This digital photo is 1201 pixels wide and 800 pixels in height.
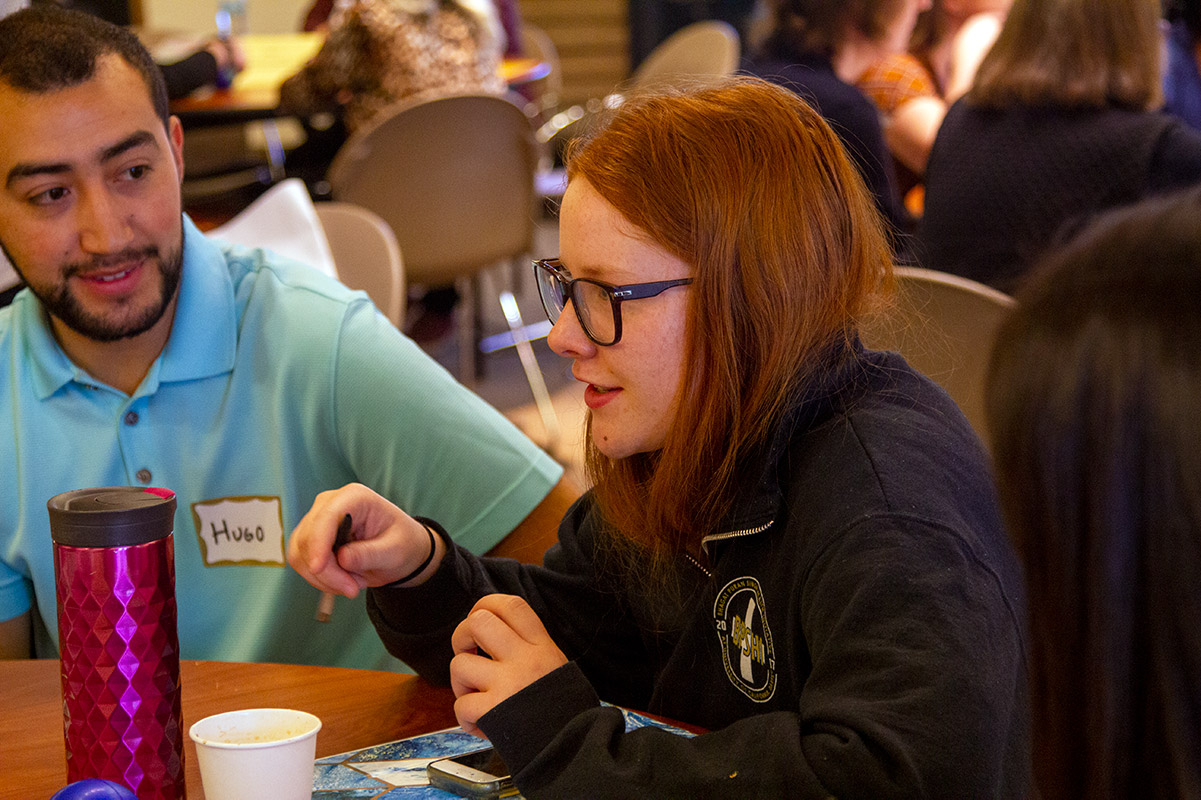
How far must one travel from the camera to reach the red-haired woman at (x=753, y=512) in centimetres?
81

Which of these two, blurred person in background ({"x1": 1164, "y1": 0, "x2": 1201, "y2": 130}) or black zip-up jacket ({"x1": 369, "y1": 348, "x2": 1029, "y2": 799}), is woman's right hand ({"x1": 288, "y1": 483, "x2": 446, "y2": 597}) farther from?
blurred person in background ({"x1": 1164, "y1": 0, "x2": 1201, "y2": 130})

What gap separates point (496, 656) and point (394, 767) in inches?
4.7

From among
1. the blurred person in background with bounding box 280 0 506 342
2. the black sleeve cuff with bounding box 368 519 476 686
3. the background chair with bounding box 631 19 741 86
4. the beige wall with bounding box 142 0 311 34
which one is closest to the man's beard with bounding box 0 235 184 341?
the black sleeve cuff with bounding box 368 519 476 686

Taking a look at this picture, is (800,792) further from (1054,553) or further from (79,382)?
(79,382)

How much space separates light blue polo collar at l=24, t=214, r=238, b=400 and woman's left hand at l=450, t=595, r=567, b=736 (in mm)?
613

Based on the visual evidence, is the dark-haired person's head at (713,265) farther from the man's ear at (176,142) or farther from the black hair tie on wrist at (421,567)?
the man's ear at (176,142)

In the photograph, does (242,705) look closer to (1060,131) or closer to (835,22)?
(1060,131)

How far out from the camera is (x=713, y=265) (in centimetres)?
96

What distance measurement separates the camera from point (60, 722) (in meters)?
1.06

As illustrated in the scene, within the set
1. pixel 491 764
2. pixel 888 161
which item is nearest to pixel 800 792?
pixel 491 764

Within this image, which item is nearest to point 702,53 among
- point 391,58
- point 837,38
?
point 391,58

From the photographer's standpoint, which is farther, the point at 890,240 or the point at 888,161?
the point at 888,161

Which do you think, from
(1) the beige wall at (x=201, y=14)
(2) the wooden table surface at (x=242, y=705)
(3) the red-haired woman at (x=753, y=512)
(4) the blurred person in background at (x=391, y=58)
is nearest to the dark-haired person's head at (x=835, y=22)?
(4) the blurred person in background at (x=391, y=58)

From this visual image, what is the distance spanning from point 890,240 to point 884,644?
17.8 inches
